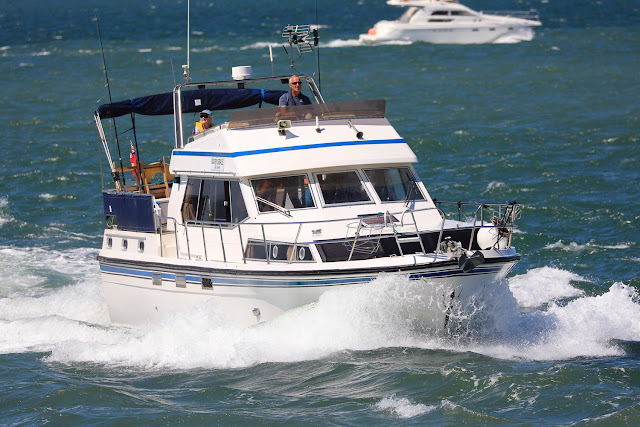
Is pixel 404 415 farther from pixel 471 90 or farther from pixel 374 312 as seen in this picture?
pixel 471 90

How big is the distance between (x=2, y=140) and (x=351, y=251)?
22141mm

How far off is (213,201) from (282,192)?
117 cm

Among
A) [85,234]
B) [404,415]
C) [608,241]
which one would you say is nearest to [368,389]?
[404,415]

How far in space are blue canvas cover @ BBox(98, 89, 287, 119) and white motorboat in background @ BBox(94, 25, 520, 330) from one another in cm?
76

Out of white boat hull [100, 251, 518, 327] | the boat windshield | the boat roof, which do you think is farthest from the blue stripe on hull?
the boat roof

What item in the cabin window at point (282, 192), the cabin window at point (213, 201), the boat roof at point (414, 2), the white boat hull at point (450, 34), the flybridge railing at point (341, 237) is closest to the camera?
the flybridge railing at point (341, 237)

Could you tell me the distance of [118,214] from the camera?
641 inches

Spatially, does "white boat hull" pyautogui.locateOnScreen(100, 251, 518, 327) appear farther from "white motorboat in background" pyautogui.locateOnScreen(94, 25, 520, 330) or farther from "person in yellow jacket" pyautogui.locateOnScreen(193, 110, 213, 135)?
"person in yellow jacket" pyautogui.locateOnScreen(193, 110, 213, 135)

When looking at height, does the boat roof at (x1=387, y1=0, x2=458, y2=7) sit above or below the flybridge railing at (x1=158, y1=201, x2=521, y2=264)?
below

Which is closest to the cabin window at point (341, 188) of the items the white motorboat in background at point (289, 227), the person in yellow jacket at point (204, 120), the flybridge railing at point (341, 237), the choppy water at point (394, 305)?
the white motorboat in background at point (289, 227)

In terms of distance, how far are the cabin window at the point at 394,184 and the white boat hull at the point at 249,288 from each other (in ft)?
6.72

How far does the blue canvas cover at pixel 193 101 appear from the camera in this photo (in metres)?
17.0

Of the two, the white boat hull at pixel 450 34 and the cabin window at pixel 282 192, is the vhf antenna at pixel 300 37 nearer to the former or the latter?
the cabin window at pixel 282 192

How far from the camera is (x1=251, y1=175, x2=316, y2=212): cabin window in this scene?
1481 cm
